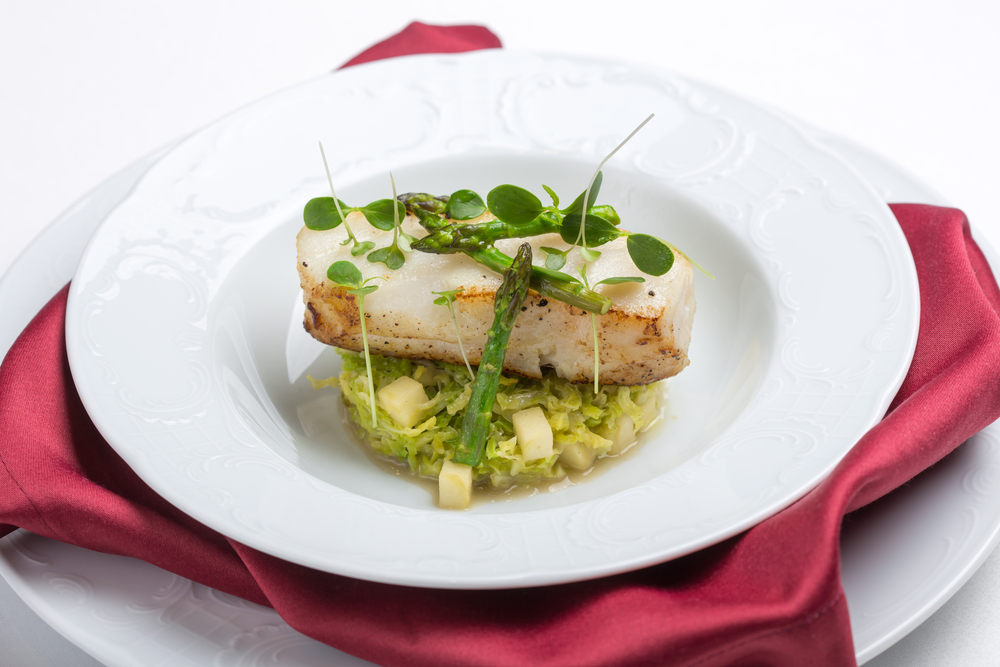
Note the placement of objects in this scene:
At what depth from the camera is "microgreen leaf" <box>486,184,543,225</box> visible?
322cm

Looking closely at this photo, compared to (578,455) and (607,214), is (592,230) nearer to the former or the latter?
(607,214)

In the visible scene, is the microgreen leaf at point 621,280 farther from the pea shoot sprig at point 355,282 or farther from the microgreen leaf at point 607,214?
the pea shoot sprig at point 355,282

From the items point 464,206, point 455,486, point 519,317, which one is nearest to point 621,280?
point 519,317

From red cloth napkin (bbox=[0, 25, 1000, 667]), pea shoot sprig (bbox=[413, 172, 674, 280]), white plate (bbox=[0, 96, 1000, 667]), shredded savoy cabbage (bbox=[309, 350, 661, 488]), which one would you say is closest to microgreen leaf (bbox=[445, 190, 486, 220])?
pea shoot sprig (bbox=[413, 172, 674, 280])

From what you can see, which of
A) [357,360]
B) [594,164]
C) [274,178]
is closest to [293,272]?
[274,178]

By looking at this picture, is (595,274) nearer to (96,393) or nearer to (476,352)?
(476,352)

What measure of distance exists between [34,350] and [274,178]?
1443mm

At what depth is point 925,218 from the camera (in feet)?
12.0

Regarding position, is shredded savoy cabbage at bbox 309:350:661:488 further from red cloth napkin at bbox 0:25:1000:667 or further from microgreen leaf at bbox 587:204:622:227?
red cloth napkin at bbox 0:25:1000:667

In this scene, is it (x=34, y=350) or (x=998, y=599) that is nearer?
(x=998, y=599)

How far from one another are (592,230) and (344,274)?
977mm

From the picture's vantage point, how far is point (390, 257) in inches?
130

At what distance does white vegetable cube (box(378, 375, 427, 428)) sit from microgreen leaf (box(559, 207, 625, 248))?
85 cm

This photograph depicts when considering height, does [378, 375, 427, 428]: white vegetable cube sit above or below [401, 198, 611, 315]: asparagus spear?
below
